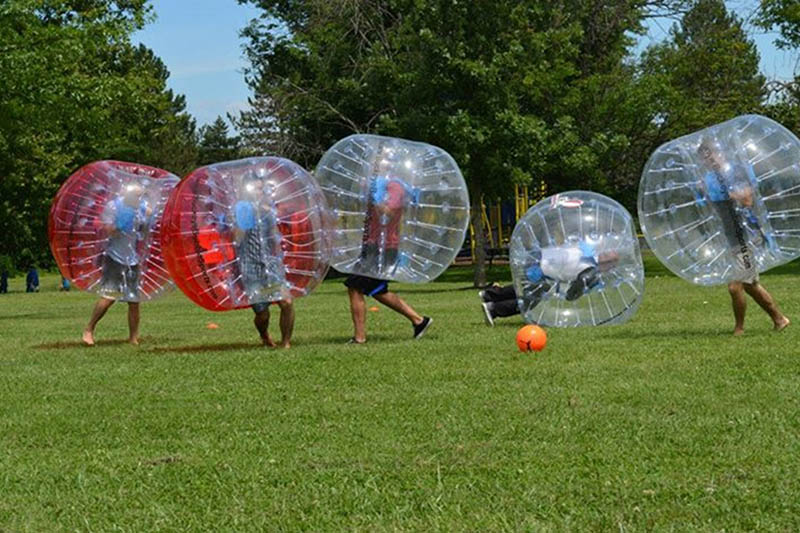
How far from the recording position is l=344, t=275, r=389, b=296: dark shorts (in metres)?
12.3

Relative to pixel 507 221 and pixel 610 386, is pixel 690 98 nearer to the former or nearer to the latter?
pixel 507 221

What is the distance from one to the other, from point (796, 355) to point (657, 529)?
17.3 ft

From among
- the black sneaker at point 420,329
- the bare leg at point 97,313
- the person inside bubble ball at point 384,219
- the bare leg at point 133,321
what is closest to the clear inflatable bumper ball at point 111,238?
the bare leg at point 97,313

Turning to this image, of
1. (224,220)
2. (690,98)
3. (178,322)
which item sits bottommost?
(178,322)

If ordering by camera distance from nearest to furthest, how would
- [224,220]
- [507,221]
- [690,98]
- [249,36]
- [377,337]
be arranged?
[224,220]
[377,337]
[690,98]
[249,36]
[507,221]

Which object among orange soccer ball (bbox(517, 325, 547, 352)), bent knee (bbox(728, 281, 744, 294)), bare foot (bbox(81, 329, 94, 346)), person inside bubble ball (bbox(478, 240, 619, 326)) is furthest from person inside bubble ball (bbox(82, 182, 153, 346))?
bent knee (bbox(728, 281, 744, 294))

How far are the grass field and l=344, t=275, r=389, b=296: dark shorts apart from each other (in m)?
0.66

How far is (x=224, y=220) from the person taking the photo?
36.9ft

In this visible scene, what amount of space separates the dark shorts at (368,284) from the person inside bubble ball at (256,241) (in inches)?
43.6

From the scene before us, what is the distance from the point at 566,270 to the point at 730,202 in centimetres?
255

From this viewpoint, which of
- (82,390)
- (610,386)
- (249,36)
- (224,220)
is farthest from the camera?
(249,36)

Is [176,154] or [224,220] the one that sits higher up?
[176,154]

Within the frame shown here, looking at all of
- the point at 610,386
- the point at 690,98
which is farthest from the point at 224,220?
the point at 690,98

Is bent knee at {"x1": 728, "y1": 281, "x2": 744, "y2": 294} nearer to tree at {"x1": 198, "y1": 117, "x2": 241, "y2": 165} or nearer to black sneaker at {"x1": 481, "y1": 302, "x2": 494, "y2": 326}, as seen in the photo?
black sneaker at {"x1": 481, "y1": 302, "x2": 494, "y2": 326}
